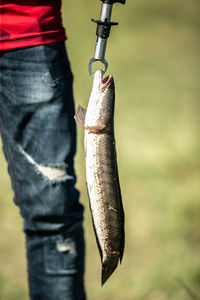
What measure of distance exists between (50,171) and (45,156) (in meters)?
0.06

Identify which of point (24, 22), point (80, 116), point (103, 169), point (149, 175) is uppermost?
point (24, 22)

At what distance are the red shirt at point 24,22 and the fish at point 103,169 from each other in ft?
1.07

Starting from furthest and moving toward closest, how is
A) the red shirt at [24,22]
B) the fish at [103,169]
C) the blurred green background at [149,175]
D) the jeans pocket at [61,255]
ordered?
the blurred green background at [149,175] < the jeans pocket at [61,255] < the red shirt at [24,22] < the fish at [103,169]

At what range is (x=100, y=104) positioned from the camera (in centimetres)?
142

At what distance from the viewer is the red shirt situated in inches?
63.1

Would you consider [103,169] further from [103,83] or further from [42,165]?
[42,165]

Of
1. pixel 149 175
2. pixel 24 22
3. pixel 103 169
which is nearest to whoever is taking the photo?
pixel 103 169

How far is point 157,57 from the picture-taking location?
6.52 m

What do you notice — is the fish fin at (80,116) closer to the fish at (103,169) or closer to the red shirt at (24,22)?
the fish at (103,169)

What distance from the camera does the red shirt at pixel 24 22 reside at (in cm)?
160

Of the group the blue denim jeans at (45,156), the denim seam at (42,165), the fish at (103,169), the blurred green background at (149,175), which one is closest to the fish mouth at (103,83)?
the fish at (103,169)

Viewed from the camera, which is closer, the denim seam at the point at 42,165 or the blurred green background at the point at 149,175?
the denim seam at the point at 42,165

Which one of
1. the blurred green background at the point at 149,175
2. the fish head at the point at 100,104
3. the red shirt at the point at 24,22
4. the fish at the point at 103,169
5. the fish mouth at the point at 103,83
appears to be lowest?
the blurred green background at the point at 149,175

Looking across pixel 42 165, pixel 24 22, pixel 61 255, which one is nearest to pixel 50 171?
pixel 42 165
